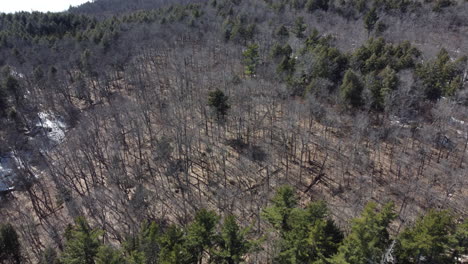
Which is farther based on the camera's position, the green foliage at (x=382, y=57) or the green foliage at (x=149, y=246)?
the green foliage at (x=382, y=57)

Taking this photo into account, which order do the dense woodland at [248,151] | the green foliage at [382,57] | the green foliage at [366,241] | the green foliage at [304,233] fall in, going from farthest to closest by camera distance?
1. the green foliage at [382,57]
2. the dense woodland at [248,151]
3. the green foliage at [304,233]
4. the green foliage at [366,241]

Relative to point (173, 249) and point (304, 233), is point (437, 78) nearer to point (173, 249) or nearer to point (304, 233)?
point (304, 233)

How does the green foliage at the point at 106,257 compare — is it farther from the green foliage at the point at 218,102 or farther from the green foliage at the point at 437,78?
the green foliage at the point at 437,78

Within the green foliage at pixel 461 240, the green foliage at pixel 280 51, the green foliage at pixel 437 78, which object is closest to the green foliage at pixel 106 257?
the green foliage at pixel 461 240

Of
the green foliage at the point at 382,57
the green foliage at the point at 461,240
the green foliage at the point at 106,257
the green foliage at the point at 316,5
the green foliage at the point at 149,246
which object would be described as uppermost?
the green foliage at the point at 316,5

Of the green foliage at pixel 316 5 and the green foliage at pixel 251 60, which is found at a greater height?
the green foliage at pixel 316 5

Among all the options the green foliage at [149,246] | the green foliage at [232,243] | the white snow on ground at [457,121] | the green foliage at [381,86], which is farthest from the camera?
the green foliage at [381,86]
